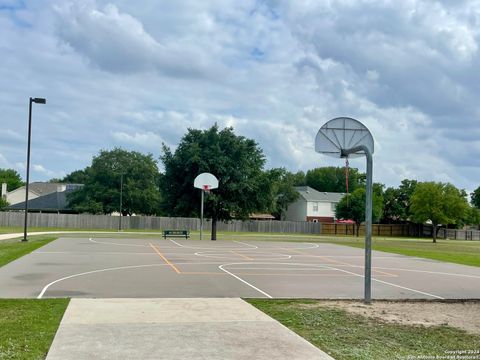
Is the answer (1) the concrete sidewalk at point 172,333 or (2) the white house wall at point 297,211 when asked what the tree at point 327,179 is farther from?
(1) the concrete sidewalk at point 172,333

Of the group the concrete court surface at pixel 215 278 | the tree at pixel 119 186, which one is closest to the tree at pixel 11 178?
the tree at pixel 119 186

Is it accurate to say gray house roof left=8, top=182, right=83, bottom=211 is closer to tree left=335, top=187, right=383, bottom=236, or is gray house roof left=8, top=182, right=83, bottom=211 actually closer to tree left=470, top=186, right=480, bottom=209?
tree left=335, top=187, right=383, bottom=236

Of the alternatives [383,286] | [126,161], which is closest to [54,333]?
[383,286]

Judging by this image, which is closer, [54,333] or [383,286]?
[54,333]

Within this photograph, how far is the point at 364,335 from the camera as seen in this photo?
8789 mm

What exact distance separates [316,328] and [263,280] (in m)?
7.67

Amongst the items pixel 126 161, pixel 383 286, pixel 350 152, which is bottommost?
pixel 383 286

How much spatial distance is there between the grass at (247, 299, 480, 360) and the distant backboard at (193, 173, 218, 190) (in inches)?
1177

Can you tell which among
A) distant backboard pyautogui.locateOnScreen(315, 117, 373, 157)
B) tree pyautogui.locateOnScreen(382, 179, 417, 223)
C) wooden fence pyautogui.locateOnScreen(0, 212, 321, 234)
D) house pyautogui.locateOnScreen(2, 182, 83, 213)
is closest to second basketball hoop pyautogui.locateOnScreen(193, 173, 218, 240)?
distant backboard pyautogui.locateOnScreen(315, 117, 373, 157)

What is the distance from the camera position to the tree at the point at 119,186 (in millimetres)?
89250

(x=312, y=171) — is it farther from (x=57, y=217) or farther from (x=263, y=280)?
(x=263, y=280)

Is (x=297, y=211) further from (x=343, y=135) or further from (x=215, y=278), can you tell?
(x=343, y=135)

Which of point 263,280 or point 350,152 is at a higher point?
point 350,152

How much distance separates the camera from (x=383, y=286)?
16.5 meters
